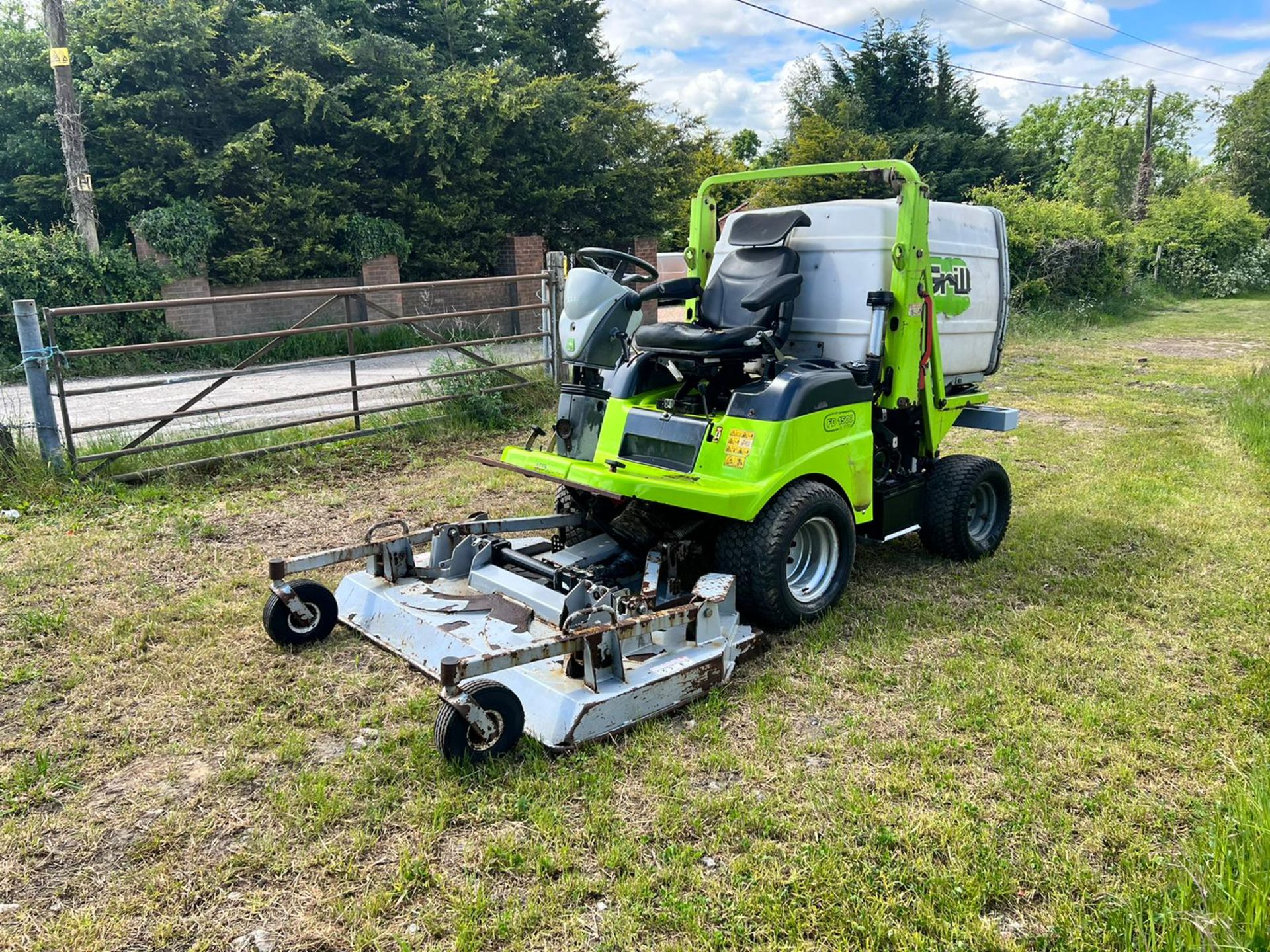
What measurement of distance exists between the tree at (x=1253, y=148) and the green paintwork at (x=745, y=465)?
131 ft

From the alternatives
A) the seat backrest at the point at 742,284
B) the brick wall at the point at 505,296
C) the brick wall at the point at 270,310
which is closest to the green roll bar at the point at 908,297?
the seat backrest at the point at 742,284

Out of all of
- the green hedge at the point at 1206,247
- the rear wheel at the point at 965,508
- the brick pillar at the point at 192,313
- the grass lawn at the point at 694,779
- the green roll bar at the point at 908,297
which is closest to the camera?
the grass lawn at the point at 694,779

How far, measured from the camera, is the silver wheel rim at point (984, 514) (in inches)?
216

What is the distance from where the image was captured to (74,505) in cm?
626

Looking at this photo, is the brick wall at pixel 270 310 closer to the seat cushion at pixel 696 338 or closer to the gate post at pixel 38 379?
the gate post at pixel 38 379

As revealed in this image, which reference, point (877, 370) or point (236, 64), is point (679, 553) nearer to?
point (877, 370)

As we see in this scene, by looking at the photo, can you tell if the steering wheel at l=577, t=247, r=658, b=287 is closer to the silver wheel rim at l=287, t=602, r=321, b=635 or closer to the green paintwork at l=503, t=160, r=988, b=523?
the green paintwork at l=503, t=160, r=988, b=523

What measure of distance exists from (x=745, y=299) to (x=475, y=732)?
248 cm

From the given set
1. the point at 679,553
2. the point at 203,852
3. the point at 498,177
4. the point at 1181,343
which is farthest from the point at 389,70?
the point at 203,852

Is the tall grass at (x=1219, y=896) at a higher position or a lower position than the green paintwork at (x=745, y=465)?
lower

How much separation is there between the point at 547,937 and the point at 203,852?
1.17 meters

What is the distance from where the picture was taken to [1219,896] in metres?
2.31

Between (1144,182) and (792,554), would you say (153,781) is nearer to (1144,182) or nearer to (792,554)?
(792,554)

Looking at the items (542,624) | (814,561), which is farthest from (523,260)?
(542,624)
